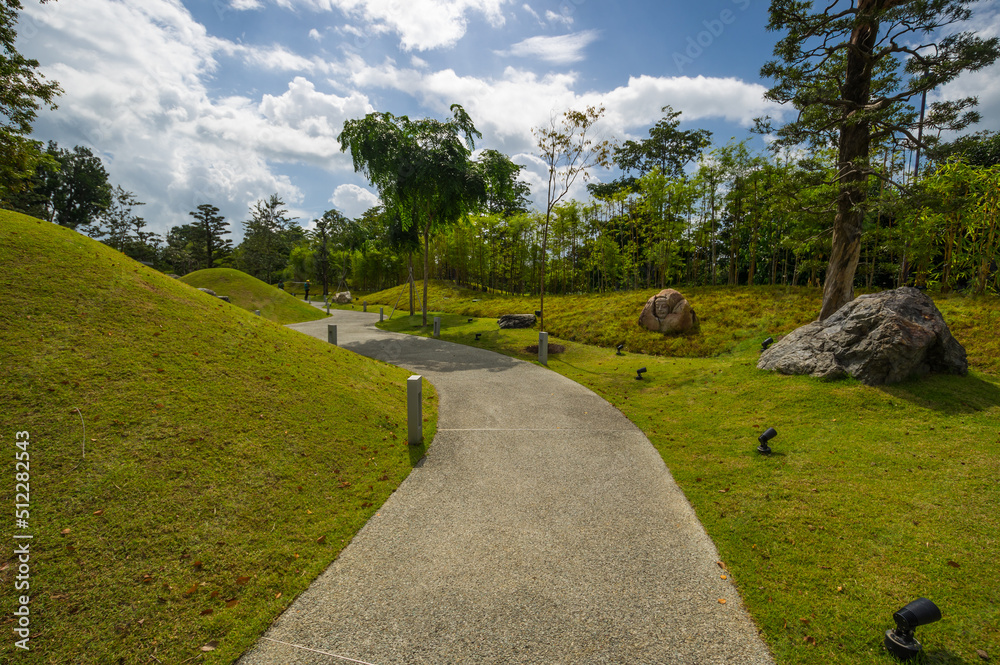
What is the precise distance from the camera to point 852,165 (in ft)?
32.3

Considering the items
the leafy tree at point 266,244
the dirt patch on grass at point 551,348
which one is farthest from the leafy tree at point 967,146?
the leafy tree at point 266,244

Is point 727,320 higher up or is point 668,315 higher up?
point 668,315

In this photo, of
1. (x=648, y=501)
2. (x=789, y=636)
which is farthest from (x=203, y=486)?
(x=789, y=636)

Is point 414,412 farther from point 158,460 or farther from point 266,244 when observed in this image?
point 266,244

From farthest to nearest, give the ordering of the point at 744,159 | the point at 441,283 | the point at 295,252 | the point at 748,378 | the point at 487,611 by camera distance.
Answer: the point at 295,252, the point at 441,283, the point at 744,159, the point at 748,378, the point at 487,611

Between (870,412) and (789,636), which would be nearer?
(789,636)

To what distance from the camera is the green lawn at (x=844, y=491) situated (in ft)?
10.7

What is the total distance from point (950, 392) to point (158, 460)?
13684 mm

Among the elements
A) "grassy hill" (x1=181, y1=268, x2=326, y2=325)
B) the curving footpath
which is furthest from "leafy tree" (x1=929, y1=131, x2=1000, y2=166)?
"grassy hill" (x1=181, y1=268, x2=326, y2=325)

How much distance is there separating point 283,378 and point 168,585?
4328mm

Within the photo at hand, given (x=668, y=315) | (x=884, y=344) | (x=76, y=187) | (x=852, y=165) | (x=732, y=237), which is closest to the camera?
(x=884, y=344)

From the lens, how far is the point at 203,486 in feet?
14.7

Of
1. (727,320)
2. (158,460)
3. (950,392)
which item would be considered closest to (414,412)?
(158,460)

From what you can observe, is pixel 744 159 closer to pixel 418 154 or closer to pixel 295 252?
pixel 418 154
